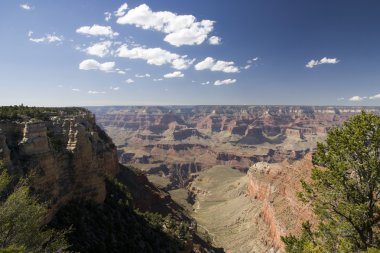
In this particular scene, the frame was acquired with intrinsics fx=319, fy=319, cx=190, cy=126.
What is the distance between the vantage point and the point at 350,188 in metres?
17.5

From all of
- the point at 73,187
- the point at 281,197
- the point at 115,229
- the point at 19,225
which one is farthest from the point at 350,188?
the point at 281,197

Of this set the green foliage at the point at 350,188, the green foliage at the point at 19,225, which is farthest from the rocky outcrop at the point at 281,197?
the green foliage at the point at 19,225

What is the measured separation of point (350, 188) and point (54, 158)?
2381cm

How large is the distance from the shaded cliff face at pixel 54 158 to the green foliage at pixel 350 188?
1943 cm

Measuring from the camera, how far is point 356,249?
1667cm

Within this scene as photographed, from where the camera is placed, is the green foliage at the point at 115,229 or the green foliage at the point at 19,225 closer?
the green foliage at the point at 19,225

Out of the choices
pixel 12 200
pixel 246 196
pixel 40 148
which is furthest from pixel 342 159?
pixel 246 196

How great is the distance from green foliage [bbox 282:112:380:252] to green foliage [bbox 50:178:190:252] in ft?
56.1

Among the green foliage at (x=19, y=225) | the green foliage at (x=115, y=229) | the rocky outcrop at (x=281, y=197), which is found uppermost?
the green foliage at (x=19, y=225)

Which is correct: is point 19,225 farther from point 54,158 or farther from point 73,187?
point 73,187

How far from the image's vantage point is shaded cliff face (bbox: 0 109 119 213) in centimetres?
2611

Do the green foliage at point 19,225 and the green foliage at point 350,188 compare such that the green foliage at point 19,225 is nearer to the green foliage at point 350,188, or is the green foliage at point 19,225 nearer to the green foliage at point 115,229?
the green foliage at point 115,229

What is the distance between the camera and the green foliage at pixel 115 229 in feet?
91.7

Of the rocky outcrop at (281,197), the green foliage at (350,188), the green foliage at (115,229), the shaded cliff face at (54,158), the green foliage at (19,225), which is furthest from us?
the rocky outcrop at (281,197)
